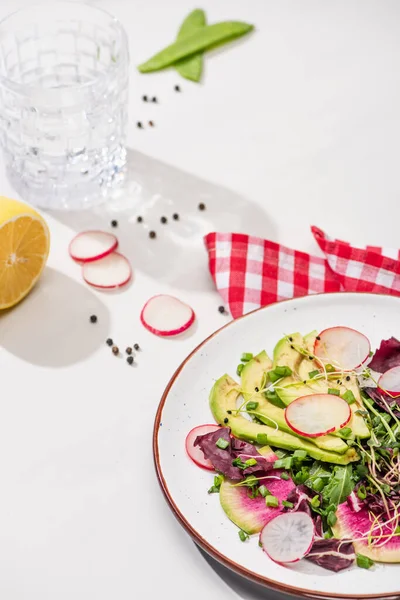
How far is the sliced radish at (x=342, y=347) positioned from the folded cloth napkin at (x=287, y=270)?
0.18m

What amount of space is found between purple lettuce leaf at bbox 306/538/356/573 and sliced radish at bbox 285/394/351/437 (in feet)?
0.55

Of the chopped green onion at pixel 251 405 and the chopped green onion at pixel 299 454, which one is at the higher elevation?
the chopped green onion at pixel 299 454

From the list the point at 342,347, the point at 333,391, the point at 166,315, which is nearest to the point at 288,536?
the point at 333,391

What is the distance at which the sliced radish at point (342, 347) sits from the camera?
1.48 meters

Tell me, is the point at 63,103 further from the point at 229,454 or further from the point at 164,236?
the point at 229,454

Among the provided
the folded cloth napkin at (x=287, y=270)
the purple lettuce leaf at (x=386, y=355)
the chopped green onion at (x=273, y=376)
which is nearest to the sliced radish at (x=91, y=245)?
the folded cloth napkin at (x=287, y=270)

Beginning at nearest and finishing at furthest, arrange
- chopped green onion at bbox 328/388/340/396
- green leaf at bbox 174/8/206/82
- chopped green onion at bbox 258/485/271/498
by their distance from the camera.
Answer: chopped green onion at bbox 258/485/271/498 < chopped green onion at bbox 328/388/340/396 < green leaf at bbox 174/8/206/82

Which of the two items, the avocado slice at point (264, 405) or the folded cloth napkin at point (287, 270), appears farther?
the folded cloth napkin at point (287, 270)

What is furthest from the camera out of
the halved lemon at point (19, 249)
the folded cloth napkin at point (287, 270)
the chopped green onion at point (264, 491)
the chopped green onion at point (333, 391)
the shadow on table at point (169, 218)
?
the shadow on table at point (169, 218)

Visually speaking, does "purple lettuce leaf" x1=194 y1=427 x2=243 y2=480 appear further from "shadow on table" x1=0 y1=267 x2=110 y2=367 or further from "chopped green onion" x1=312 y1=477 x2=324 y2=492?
"shadow on table" x1=0 y1=267 x2=110 y2=367

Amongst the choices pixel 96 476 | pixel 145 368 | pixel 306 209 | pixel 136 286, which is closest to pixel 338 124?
pixel 306 209

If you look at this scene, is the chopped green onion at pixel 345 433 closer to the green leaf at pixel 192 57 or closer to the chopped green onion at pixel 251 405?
the chopped green onion at pixel 251 405

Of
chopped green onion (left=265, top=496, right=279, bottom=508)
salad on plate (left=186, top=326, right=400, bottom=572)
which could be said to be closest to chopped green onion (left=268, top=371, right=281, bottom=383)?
salad on plate (left=186, top=326, right=400, bottom=572)

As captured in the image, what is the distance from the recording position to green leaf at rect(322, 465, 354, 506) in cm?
128
